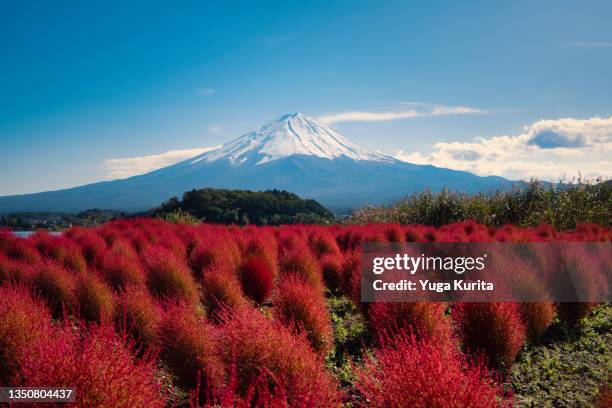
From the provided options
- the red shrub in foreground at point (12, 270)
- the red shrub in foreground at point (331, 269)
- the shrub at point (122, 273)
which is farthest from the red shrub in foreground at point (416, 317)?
the red shrub in foreground at point (12, 270)

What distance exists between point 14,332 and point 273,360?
288 centimetres

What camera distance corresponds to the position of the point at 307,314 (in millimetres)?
5707

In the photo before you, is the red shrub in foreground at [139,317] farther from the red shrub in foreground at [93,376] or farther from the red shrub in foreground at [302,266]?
the red shrub in foreground at [302,266]

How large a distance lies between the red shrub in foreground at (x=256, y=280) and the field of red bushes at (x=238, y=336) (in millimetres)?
23

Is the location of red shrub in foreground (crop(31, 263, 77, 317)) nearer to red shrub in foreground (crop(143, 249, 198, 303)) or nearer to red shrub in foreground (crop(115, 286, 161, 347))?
red shrub in foreground (crop(143, 249, 198, 303))

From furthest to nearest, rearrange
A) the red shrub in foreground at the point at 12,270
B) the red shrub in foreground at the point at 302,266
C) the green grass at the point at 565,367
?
1. the red shrub in foreground at the point at 12,270
2. the red shrub in foreground at the point at 302,266
3. the green grass at the point at 565,367

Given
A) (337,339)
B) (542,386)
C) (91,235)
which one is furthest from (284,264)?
(91,235)

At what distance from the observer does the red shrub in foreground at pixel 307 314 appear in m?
5.64

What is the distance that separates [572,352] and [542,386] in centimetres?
147

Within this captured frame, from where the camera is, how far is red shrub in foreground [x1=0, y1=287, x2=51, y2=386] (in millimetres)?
4673

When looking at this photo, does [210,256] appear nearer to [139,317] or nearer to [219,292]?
[219,292]

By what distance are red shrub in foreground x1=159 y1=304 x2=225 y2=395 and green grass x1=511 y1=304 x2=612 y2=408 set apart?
3.28 metres

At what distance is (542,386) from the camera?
539cm

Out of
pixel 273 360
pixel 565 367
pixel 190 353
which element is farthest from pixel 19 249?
pixel 565 367
